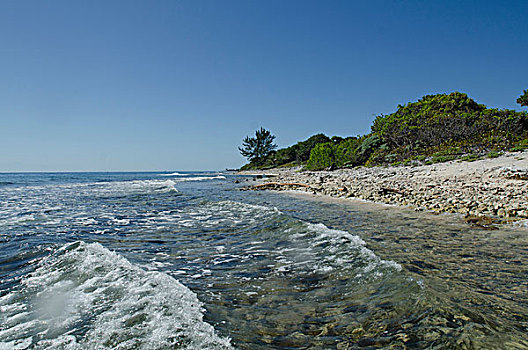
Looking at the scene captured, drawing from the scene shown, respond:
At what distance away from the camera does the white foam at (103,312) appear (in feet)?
8.39

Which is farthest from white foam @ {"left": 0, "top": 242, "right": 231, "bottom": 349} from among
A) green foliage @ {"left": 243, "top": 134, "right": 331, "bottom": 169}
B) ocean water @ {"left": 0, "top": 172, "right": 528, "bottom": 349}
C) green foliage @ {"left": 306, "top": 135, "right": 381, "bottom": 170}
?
green foliage @ {"left": 243, "top": 134, "right": 331, "bottom": 169}

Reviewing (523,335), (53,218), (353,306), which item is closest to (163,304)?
(353,306)

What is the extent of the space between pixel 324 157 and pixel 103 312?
137 feet

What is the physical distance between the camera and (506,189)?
10.4m

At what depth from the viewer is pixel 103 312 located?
3.15 meters

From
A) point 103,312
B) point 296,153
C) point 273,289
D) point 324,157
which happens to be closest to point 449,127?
point 324,157

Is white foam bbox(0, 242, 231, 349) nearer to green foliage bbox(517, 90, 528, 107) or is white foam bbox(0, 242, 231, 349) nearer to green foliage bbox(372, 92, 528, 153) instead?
green foliage bbox(372, 92, 528, 153)

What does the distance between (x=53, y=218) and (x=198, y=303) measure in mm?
9747

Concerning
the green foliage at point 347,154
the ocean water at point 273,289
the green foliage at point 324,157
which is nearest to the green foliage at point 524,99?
the green foliage at point 347,154

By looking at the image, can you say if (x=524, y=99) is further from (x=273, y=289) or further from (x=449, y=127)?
(x=273, y=289)

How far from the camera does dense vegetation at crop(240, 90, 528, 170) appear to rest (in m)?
28.7

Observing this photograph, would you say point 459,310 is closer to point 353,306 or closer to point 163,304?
point 353,306

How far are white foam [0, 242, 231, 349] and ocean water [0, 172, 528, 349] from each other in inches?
0.6

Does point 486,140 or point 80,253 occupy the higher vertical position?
point 486,140
